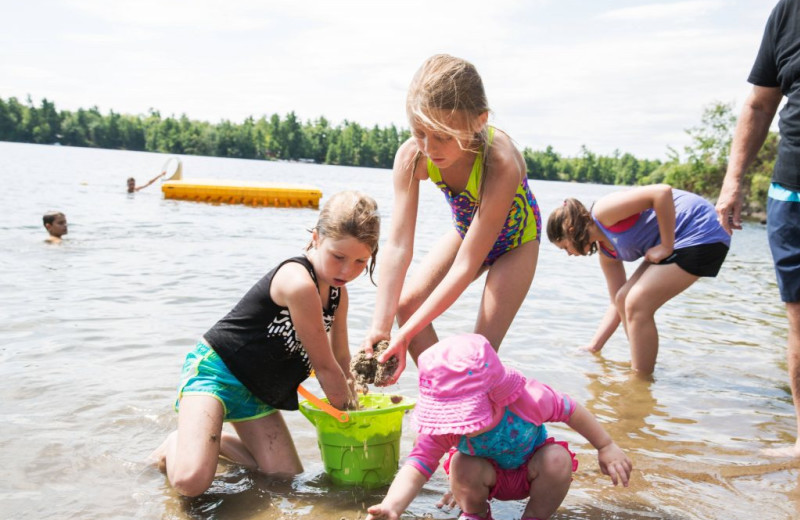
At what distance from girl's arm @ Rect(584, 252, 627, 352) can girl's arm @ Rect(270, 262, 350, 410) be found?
2937mm

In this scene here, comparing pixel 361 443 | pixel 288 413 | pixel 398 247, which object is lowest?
pixel 288 413

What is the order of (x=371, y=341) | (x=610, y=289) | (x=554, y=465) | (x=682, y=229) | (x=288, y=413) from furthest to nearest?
1. (x=610, y=289)
2. (x=682, y=229)
3. (x=288, y=413)
4. (x=371, y=341)
5. (x=554, y=465)

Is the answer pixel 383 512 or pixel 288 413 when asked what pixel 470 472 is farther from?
A: pixel 288 413

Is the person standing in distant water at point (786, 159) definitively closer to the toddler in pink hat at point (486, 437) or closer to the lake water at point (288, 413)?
the lake water at point (288, 413)

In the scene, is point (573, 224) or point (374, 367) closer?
point (374, 367)

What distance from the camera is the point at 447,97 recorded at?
9.06 ft

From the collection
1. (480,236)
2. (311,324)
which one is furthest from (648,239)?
(311,324)

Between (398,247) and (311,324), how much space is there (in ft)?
2.02

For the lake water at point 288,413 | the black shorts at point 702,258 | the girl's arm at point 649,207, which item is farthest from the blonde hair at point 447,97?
the black shorts at point 702,258

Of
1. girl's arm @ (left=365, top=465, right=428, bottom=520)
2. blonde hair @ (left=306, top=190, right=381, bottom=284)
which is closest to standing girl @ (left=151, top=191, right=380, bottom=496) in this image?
blonde hair @ (left=306, top=190, right=381, bottom=284)

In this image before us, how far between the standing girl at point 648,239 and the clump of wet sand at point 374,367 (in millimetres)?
2178

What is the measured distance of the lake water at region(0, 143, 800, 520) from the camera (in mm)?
2885

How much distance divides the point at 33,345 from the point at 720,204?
484cm

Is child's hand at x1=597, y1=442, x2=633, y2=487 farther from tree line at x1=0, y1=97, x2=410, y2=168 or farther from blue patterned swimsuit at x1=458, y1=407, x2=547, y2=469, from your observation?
tree line at x1=0, y1=97, x2=410, y2=168
